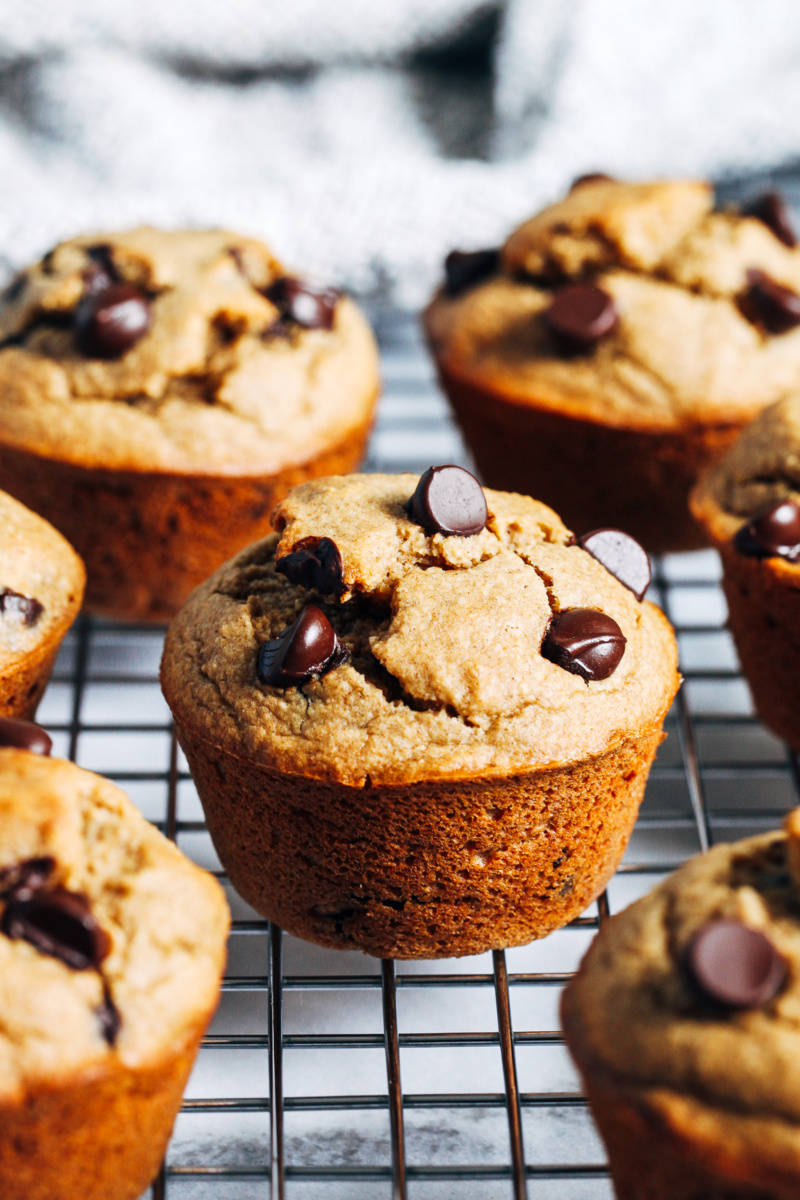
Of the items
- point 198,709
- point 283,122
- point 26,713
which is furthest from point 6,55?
point 198,709

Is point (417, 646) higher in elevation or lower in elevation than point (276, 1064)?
higher

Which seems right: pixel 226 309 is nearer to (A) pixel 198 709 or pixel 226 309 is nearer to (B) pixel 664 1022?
(A) pixel 198 709

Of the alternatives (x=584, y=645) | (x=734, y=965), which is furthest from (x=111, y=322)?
(x=734, y=965)

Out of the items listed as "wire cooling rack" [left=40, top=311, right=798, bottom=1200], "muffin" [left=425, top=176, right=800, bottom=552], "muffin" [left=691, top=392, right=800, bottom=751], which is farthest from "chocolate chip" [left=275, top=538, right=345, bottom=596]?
"muffin" [left=425, top=176, right=800, bottom=552]

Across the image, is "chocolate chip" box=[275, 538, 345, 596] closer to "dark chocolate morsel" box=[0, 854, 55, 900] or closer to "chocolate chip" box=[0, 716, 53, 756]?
"chocolate chip" box=[0, 716, 53, 756]

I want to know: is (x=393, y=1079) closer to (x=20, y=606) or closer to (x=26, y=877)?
(x=26, y=877)

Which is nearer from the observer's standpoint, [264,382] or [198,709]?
[198,709]
